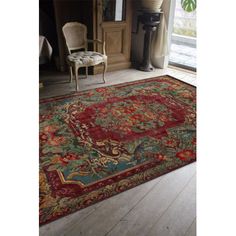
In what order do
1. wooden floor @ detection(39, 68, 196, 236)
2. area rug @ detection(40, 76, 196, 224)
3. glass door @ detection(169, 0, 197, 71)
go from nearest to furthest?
wooden floor @ detection(39, 68, 196, 236) < area rug @ detection(40, 76, 196, 224) < glass door @ detection(169, 0, 197, 71)

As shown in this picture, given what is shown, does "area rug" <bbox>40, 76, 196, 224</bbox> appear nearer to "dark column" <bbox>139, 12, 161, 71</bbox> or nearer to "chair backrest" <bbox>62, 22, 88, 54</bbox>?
"chair backrest" <bbox>62, 22, 88, 54</bbox>

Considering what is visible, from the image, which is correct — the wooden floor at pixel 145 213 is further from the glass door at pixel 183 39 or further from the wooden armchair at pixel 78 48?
the glass door at pixel 183 39

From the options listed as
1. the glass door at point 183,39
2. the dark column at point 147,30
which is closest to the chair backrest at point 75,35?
the dark column at point 147,30

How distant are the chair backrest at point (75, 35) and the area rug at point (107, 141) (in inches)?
29.4

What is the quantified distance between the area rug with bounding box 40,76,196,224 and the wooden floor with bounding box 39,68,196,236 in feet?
0.22

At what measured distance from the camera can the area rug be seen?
1.74 m

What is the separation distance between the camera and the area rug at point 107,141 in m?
1.74

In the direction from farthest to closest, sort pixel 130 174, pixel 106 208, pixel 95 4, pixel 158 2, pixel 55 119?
pixel 158 2
pixel 95 4
pixel 55 119
pixel 130 174
pixel 106 208

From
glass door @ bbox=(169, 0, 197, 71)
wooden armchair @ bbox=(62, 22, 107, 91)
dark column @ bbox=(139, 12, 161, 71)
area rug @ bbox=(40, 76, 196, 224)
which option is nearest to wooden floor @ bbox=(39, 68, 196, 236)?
area rug @ bbox=(40, 76, 196, 224)

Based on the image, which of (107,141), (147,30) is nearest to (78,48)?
(147,30)
